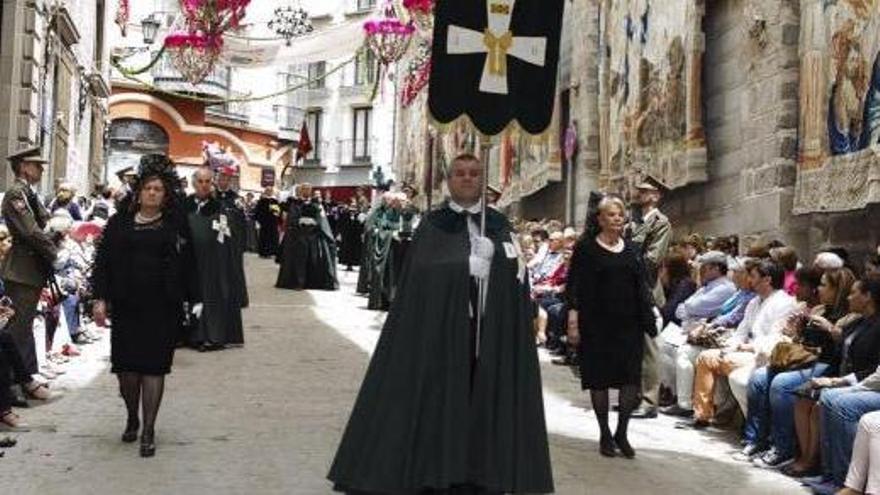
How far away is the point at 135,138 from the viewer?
3850 cm

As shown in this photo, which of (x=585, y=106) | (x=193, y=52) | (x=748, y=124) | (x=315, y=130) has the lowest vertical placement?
(x=748, y=124)

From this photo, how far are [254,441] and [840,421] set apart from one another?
3.44 metres

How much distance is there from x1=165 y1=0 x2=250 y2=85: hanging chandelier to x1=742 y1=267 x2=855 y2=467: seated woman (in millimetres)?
13296

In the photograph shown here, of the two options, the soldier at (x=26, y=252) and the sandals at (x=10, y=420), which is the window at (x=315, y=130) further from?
the sandals at (x=10, y=420)

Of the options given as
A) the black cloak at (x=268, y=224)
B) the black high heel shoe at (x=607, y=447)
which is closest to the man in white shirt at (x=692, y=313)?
the black high heel shoe at (x=607, y=447)

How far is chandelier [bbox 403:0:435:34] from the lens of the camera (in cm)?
1914

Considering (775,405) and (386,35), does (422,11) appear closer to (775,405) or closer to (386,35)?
(386,35)

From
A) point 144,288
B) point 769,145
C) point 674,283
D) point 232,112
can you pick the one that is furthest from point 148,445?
point 232,112

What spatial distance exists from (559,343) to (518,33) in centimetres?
644

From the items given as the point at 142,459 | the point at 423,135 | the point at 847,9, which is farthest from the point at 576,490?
the point at 423,135

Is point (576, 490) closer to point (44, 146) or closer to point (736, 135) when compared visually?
point (736, 135)

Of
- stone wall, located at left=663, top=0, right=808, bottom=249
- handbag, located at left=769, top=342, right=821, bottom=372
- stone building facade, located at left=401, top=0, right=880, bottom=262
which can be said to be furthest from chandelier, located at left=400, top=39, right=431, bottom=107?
handbag, located at left=769, top=342, right=821, bottom=372

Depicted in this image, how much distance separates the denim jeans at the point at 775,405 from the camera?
6812 mm

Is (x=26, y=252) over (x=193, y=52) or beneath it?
beneath
